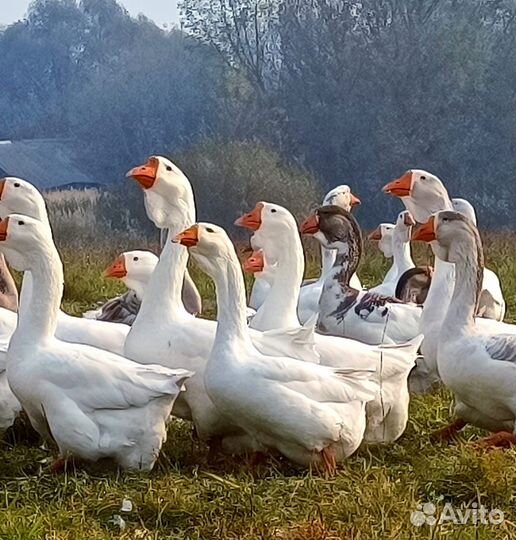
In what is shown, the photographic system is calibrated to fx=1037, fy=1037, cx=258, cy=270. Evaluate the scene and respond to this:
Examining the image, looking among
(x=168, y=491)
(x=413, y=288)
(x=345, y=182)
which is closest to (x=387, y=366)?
(x=168, y=491)

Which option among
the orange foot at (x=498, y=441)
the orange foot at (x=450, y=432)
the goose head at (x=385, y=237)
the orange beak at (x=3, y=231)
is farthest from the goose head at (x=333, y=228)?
the goose head at (x=385, y=237)

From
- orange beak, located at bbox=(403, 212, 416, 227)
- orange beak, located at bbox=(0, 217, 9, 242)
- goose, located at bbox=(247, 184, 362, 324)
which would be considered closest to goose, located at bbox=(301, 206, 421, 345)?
goose, located at bbox=(247, 184, 362, 324)

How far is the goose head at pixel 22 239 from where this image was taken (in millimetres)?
3963

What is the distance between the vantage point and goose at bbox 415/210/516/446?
398cm

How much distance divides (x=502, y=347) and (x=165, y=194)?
1676mm

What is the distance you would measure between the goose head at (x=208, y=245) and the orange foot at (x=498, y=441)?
1.19 meters

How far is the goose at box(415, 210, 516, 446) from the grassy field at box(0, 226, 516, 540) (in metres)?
0.16

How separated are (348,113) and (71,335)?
7.08m

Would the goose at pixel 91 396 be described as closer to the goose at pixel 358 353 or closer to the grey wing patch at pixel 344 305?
the goose at pixel 358 353

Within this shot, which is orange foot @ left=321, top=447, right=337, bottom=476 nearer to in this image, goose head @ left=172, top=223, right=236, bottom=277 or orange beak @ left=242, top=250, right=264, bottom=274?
goose head @ left=172, top=223, right=236, bottom=277

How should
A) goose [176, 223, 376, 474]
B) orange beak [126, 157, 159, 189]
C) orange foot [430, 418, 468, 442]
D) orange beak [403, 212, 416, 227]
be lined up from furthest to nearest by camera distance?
orange beak [403, 212, 416, 227] < orange beak [126, 157, 159, 189] < orange foot [430, 418, 468, 442] < goose [176, 223, 376, 474]

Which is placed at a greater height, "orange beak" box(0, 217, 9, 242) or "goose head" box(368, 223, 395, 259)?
"orange beak" box(0, 217, 9, 242)

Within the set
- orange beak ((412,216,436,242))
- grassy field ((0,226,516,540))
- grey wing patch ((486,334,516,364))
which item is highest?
orange beak ((412,216,436,242))

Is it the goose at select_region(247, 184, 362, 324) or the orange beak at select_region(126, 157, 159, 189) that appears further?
the goose at select_region(247, 184, 362, 324)
